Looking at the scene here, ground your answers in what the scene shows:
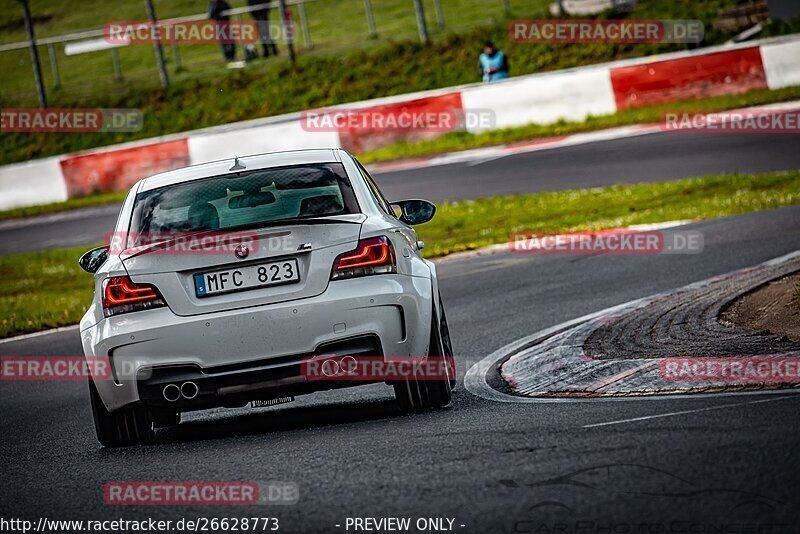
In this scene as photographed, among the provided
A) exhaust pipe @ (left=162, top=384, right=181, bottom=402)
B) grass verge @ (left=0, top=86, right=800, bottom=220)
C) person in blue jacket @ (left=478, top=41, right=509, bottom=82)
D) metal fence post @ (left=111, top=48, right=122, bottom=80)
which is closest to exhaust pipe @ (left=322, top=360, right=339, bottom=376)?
exhaust pipe @ (left=162, top=384, right=181, bottom=402)

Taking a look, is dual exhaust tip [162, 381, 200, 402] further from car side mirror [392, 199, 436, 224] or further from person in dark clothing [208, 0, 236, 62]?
person in dark clothing [208, 0, 236, 62]

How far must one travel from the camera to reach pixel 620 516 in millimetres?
4836

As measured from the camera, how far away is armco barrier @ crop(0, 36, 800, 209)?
84.6 feet

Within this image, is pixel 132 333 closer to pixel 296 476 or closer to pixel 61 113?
pixel 296 476

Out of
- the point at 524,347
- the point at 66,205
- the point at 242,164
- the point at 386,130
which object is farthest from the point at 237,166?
the point at 66,205

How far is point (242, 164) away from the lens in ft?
26.9

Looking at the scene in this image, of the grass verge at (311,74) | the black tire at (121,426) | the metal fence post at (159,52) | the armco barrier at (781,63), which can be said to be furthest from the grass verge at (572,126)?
the black tire at (121,426)

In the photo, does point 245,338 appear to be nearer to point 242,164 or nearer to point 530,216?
point 242,164

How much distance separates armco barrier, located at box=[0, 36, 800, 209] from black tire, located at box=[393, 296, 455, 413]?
19.1 m

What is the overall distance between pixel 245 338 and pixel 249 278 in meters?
0.31

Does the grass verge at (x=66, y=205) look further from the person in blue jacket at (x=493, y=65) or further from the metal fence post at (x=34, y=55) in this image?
the person in blue jacket at (x=493, y=65)

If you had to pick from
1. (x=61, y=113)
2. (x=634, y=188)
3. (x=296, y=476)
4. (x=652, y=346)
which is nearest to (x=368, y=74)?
(x=61, y=113)

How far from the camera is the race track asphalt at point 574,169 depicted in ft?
67.1

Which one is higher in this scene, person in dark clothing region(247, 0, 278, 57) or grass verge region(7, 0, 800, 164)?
person in dark clothing region(247, 0, 278, 57)
